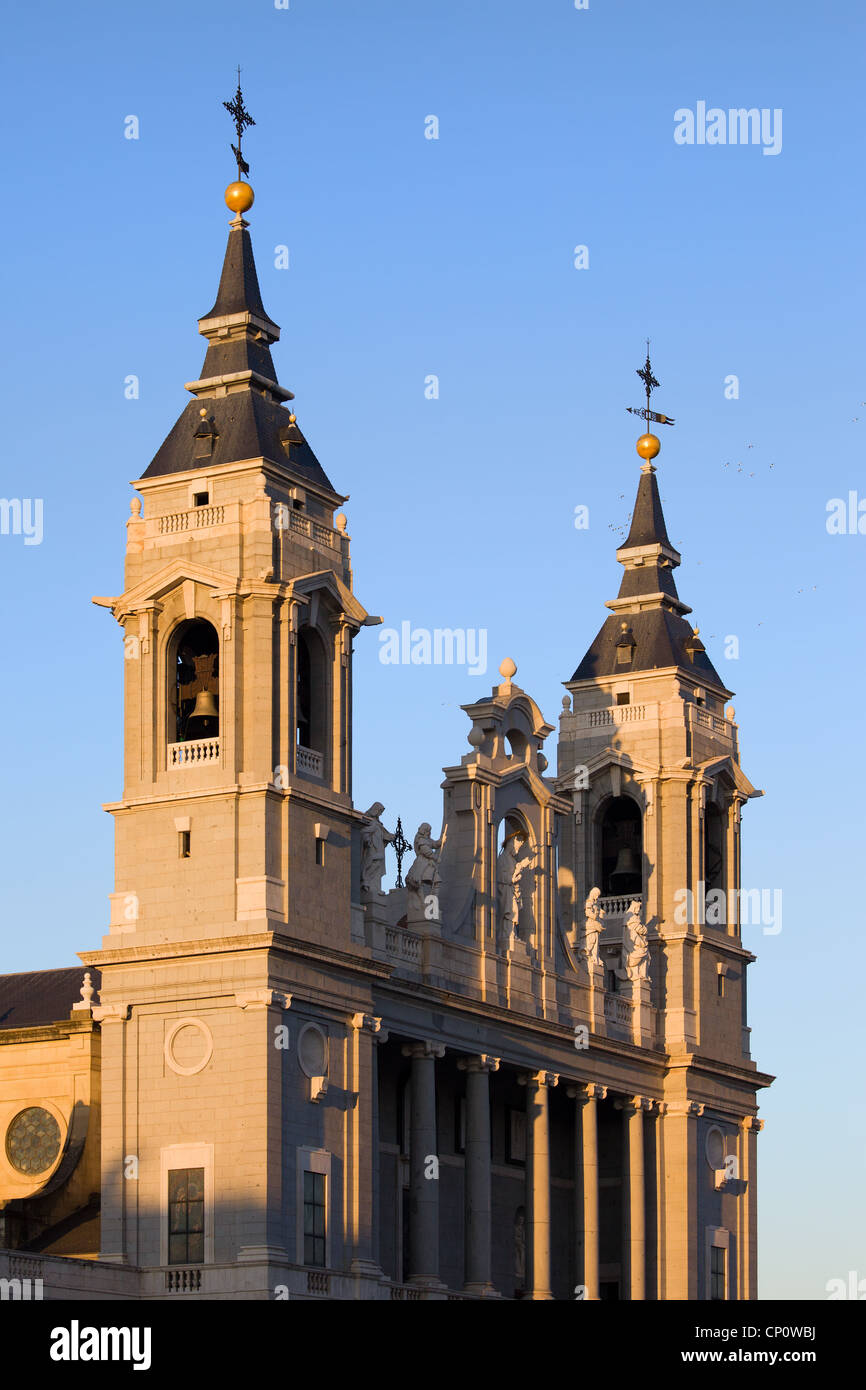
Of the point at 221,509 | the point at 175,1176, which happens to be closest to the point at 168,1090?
the point at 175,1176

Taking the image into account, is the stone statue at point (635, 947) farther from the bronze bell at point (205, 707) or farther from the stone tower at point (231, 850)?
the bronze bell at point (205, 707)

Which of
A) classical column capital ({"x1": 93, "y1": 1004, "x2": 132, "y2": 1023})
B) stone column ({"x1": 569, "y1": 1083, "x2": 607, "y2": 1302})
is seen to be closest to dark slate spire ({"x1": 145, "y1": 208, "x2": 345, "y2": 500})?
classical column capital ({"x1": 93, "y1": 1004, "x2": 132, "y2": 1023})

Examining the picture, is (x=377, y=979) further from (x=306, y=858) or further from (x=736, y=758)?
(x=736, y=758)

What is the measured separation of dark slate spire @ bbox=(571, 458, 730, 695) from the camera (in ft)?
306

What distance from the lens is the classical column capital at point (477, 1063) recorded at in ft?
253

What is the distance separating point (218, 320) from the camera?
73938 mm

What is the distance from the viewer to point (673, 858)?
90562mm

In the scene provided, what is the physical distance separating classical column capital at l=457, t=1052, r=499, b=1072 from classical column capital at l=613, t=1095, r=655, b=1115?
10237 mm

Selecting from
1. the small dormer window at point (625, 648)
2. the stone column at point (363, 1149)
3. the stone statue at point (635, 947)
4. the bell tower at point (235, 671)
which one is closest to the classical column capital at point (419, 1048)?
the stone column at point (363, 1149)

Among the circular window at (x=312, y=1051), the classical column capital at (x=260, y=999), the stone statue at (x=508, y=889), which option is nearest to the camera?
the classical column capital at (x=260, y=999)

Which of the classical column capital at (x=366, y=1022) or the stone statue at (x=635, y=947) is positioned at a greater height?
the stone statue at (x=635, y=947)

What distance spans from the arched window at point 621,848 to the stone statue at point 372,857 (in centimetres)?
2083

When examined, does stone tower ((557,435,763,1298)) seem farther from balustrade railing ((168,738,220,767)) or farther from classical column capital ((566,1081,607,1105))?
balustrade railing ((168,738,220,767))
